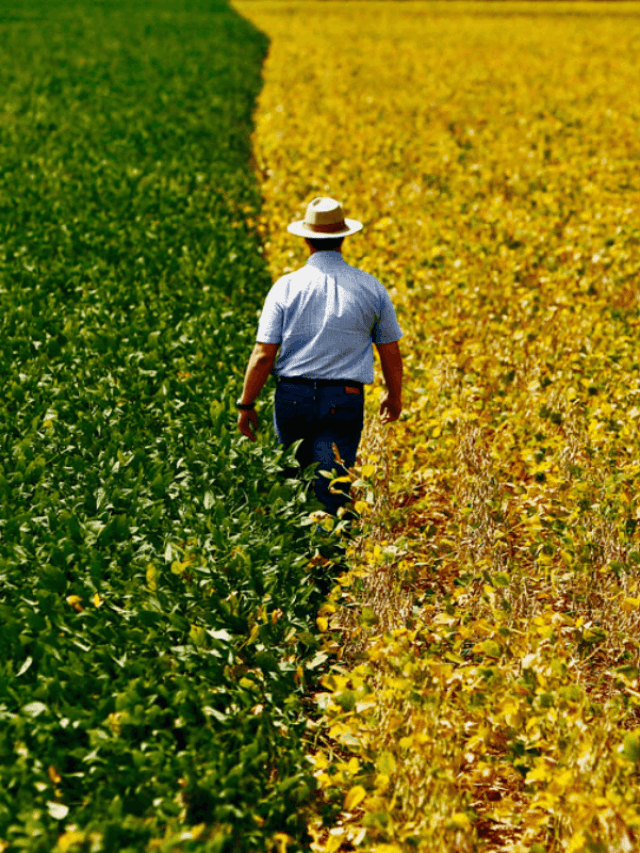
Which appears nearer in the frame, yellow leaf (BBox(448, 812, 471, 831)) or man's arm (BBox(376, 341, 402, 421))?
yellow leaf (BBox(448, 812, 471, 831))

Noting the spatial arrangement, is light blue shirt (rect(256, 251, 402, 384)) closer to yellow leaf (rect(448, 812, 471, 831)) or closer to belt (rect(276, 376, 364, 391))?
belt (rect(276, 376, 364, 391))

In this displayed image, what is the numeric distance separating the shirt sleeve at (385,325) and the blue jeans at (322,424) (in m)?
0.30

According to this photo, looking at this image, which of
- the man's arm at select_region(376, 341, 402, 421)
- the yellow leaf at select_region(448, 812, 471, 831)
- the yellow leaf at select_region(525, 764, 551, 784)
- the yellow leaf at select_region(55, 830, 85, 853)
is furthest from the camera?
the man's arm at select_region(376, 341, 402, 421)

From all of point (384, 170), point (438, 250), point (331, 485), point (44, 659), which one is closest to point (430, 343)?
point (438, 250)

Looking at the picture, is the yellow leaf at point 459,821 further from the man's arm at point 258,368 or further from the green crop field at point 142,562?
the man's arm at point 258,368

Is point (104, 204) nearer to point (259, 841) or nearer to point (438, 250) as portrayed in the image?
point (438, 250)

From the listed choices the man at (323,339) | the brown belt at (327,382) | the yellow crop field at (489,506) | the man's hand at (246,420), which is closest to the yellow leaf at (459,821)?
the yellow crop field at (489,506)

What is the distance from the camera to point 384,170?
Answer: 1410 cm

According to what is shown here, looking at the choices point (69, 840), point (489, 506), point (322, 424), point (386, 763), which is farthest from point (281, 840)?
point (489, 506)

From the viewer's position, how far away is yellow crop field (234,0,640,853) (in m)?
3.38

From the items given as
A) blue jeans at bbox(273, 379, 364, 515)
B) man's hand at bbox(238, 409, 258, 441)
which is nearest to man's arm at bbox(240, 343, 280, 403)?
blue jeans at bbox(273, 379, 364, 515)

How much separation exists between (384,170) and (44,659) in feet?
38.7

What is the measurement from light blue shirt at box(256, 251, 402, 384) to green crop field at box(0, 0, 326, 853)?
0.59 meters

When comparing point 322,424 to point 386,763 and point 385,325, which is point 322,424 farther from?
point 386,763
